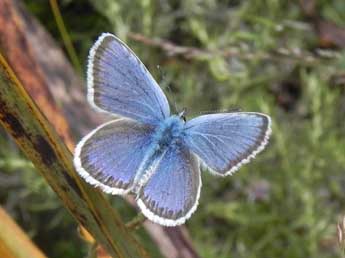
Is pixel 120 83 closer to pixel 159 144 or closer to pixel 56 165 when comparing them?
pixel 159 144

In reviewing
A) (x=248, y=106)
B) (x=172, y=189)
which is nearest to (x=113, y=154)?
(x=172, y=189)

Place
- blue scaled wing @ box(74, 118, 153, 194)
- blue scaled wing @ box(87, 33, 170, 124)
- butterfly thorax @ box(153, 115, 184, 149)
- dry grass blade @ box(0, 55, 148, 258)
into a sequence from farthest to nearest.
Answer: butterfly thorax @ box(153, 115, 184, 149) < blue scaled wing @ box(87, 33, 170, 124) < blue scaled wing @ box(74, 118, 153, 194) < dry grass blade @ box(0, 55, 148, 258)

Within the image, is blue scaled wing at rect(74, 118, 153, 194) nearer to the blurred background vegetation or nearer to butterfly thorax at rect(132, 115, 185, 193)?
butterfly thorax at rect(132, 115, 185, 193)

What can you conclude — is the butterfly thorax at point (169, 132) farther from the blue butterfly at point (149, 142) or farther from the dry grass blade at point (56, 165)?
the dry grass blade at point (56, 165)

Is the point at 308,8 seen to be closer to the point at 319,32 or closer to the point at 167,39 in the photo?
the point at 319,32

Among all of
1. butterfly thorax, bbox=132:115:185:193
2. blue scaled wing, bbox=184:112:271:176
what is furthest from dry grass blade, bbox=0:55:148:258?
blue scaled wing, bbox=184:112:271:176
